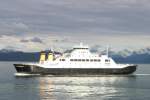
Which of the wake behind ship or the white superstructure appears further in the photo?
the white superstructure

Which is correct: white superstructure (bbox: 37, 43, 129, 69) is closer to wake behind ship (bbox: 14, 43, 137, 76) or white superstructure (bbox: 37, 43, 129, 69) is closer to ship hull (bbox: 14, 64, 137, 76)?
wake behind ship (bbox: 14, 43, 137, 76)

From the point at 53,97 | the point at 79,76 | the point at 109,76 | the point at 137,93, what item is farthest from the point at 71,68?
the point at 53,97

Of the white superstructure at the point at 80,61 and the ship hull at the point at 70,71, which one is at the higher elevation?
the white superstructure at the point at 80,61

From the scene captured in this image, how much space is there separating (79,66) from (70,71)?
2974mm

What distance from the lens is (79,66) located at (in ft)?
393

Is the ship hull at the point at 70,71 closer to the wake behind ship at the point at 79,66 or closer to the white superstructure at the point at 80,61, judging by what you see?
the wake behind ship at the point at 79,66

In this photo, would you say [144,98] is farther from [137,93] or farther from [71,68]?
[71,68]

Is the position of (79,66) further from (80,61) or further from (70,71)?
(70,71)

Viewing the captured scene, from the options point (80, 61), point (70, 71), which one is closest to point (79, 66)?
point (80, 61)

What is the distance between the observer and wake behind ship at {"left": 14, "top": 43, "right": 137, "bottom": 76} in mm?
119188

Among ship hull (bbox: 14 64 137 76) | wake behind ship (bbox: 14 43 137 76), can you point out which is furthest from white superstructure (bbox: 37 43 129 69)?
ship hull (bbox: 14 64 137 76)

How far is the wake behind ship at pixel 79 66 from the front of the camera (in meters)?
119

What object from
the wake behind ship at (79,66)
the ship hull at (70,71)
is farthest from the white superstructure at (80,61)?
the ship hull at (70,71)

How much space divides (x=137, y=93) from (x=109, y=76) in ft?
150
